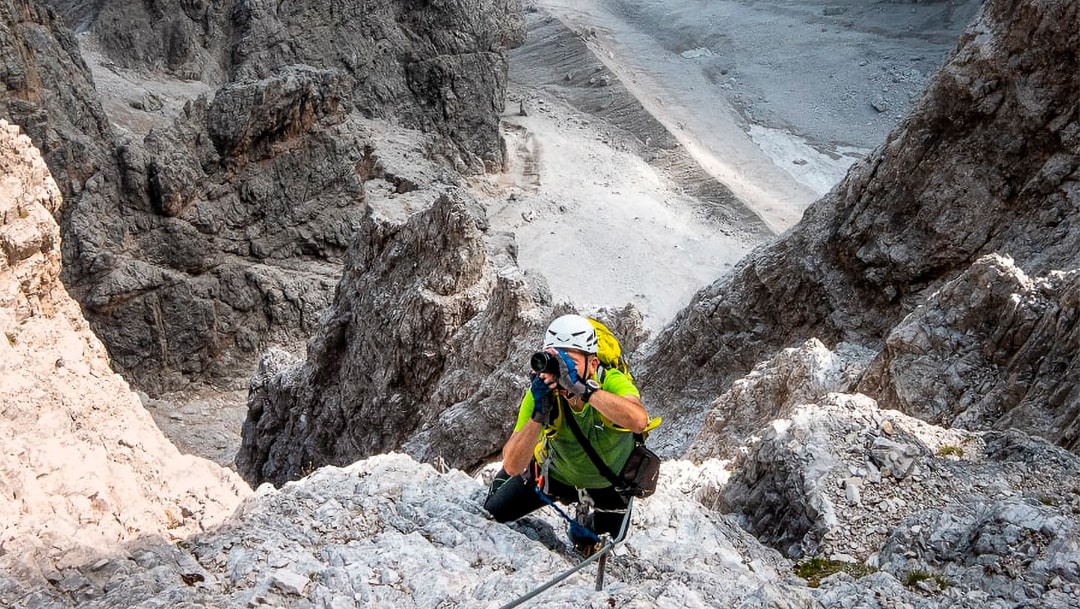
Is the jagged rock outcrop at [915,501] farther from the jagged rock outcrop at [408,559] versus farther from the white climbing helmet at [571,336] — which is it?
the white climbing helmet at [571,336]

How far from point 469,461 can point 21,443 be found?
961cm

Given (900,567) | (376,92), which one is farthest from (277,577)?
(376,92)

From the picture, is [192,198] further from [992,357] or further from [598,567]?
[598,567]

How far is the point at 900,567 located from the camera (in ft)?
23.0

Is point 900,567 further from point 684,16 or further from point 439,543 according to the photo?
point 684,16

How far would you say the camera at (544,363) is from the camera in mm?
6094

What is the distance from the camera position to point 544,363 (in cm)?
612

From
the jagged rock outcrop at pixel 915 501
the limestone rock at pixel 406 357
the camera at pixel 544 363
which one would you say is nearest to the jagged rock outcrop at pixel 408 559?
the jagged rock outcrop at pixel 915 501

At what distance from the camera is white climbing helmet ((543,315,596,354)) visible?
6262 mm

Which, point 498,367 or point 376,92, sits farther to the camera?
point 376,92

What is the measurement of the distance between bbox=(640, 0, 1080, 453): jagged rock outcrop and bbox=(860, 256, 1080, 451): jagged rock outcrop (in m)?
2.40

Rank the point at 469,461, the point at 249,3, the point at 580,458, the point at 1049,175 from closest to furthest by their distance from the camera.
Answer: the point at 580,458 < the point at 1049,175 < the point at 469,461 < the point at 249,3

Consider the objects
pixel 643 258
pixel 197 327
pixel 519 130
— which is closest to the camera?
pixel 197 327

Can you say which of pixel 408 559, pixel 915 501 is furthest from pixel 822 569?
A: pixel 408 559
